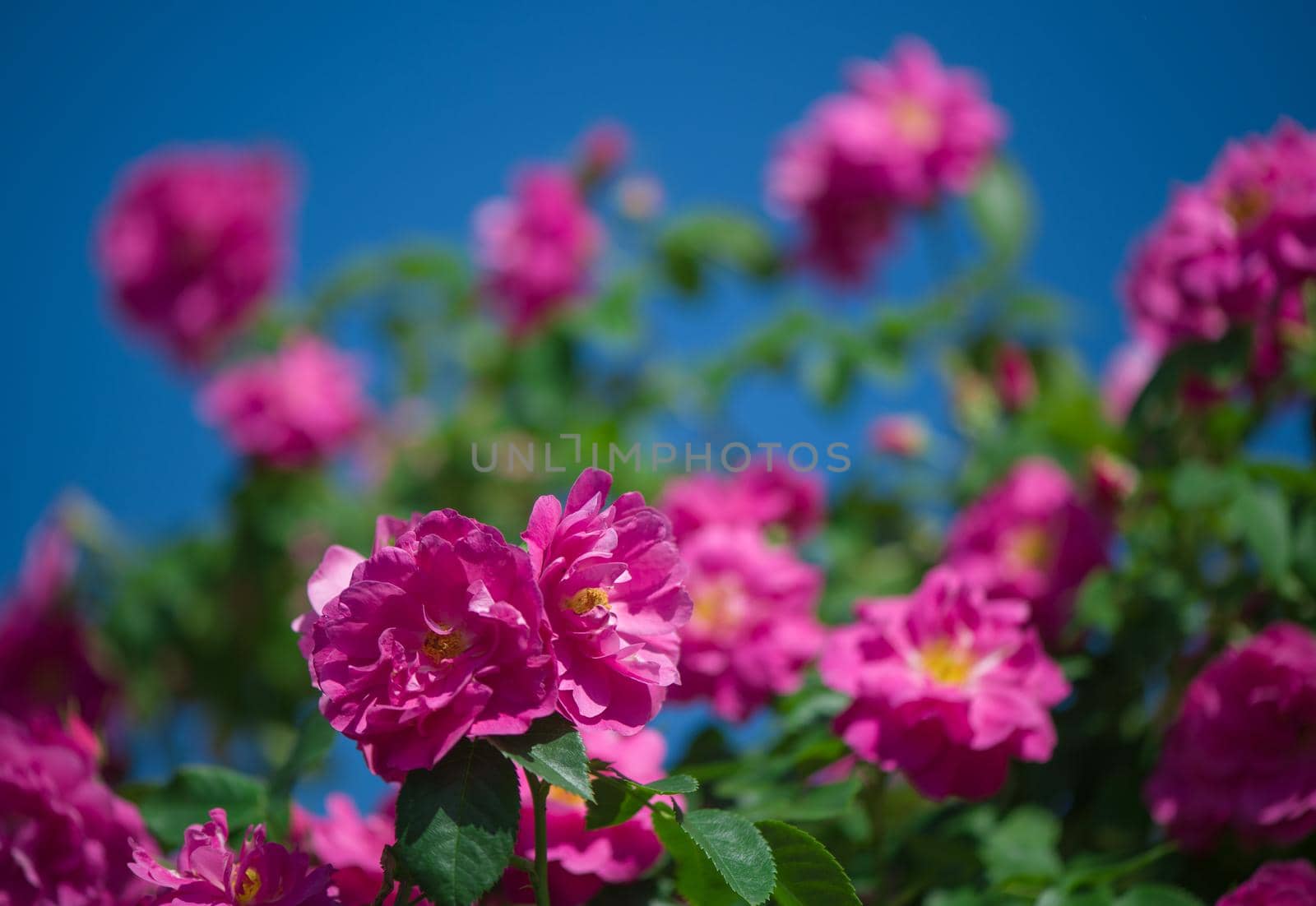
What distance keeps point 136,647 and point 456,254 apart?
32.2 inches

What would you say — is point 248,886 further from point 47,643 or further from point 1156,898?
point 47,643

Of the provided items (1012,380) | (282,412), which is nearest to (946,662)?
(1012,380)

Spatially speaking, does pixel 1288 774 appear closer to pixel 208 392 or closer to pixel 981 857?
pixel 981 857

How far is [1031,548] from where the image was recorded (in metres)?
1.30

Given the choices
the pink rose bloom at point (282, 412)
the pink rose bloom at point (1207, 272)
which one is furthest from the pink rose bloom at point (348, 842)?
the pink rose bloom at point (282, 412)

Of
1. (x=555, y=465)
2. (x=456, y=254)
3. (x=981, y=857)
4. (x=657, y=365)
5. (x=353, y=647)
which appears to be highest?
(x=456, y=254)

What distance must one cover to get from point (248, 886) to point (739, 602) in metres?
0.55

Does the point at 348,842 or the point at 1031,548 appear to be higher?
the point at 1031,548

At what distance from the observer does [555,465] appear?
4.98ft

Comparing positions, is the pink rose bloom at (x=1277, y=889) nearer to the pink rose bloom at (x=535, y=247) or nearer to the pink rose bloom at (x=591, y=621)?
the pink rose bloom at (x=591, y=621)

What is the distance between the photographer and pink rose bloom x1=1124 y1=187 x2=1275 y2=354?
1.13m

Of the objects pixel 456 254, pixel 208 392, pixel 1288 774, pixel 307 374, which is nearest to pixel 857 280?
pixel 456 254

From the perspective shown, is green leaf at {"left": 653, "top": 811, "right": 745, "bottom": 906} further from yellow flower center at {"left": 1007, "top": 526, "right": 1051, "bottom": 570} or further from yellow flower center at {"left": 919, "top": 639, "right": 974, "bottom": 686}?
yellow flower center at {"left": 1007, "top": 526, "right": 1051, "bottom": 570}

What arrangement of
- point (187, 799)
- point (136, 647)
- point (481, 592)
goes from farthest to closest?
1. point (136, 647)
2. point (187, 799)
3. point (481, 592)
